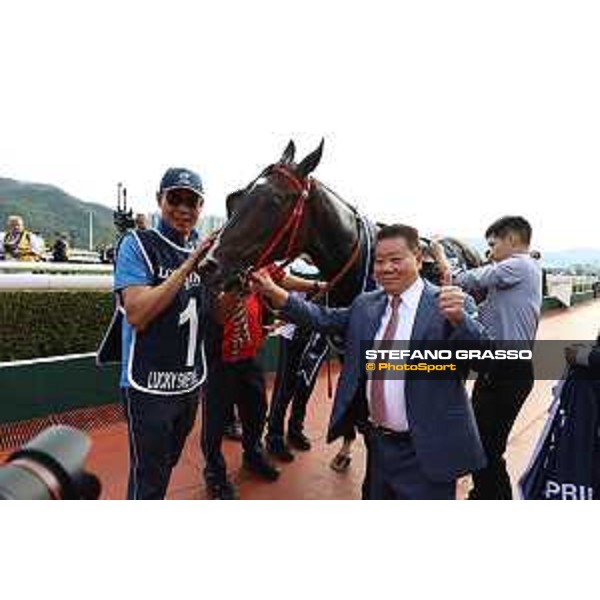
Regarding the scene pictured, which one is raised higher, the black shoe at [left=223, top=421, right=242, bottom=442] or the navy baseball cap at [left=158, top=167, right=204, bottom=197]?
the navy baseball cap at [left=158, top=167, right=204, bottom=197]

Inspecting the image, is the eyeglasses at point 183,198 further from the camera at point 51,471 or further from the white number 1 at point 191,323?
the camera at point 51,471

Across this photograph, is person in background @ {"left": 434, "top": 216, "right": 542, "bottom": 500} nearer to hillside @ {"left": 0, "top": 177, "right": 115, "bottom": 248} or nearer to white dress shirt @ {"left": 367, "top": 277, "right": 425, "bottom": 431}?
white dress shirt @ {"left": 367, "top": 277, "right": 425, "bottom": 431}

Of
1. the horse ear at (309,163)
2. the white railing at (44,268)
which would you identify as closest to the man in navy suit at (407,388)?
the horse ear at (309,163)

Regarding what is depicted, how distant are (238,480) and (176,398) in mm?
1756

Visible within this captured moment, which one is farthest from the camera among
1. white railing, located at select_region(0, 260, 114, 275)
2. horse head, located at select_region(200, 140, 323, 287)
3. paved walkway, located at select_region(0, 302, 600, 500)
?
white railing, located at select_region(0, 260, 114, 275)

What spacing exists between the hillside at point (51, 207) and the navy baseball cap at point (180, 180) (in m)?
112

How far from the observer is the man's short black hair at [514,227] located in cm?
292

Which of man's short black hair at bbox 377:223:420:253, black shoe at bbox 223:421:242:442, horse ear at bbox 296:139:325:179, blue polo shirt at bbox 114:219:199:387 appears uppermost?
horse ear at bbox 296:139:325:179

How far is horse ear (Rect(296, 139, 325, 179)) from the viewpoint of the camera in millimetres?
2490

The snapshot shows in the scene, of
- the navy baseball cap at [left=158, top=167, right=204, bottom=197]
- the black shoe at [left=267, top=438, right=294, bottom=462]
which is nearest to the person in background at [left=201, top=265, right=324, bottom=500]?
the black shoe at [left=267, top=438, right=294, bottom=462]

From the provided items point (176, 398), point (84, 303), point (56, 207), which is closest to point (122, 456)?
point (84, 303)

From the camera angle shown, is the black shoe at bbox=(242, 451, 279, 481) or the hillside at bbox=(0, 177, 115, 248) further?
the hillside at bbox=(0, 177, 115, 248)

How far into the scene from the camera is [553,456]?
6.59 feet

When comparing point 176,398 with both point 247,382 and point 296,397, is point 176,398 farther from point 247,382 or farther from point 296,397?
point 296,397
